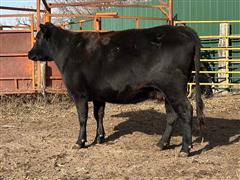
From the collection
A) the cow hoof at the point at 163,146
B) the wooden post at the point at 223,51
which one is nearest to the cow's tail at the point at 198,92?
the cow hoof at the point at 163,146

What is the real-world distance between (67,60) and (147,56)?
142 centimetres

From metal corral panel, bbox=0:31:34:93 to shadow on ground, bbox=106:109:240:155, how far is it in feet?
8.59

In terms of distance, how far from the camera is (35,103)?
32.9 feet

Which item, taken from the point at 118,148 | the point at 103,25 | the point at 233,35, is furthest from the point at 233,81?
the point at 118,148

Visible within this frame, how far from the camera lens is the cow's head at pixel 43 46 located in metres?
7.00

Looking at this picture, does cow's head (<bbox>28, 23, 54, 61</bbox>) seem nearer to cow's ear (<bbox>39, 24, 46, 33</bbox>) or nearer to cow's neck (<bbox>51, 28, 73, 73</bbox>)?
cow's ear (<bbox>39, 24, 46, 33</bbox>)

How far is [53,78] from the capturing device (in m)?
10.2

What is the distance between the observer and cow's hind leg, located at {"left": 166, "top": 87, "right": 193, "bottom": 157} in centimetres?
575

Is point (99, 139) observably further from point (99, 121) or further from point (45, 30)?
point (45, 30)

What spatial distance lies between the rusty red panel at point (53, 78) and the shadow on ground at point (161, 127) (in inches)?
76.4

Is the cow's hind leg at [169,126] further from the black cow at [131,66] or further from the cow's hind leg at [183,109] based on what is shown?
the cow's hind leg at [183,109]

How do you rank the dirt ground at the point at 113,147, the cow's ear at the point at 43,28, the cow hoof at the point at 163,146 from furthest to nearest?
the cow's ear at the point at 43,28, the cow hoof at the point at 163,146, the dirt ground at the point at 113,147

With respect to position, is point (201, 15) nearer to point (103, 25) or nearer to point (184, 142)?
point (103, 25)

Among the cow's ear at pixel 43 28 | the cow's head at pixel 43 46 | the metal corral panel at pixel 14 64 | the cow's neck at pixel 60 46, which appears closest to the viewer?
the cow's neck at pixel 60 46
